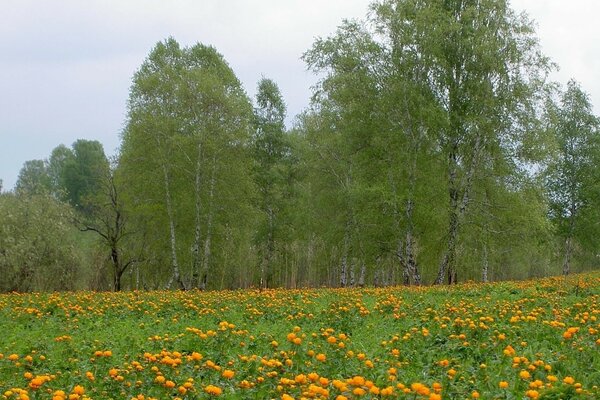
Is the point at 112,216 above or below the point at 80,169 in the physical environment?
below

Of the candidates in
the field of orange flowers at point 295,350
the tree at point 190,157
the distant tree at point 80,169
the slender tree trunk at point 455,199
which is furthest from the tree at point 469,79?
the distant tree at point 80,169

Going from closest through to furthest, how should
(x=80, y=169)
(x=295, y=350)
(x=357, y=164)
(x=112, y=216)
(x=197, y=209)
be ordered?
(x=295, y=350) < (x=357, y=164) < (x=197, y=209) < (x=112, y=216) < (x=80, y=169)

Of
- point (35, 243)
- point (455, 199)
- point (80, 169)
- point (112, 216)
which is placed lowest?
point (35, 243)

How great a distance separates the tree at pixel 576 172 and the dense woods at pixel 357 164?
5.1 inches

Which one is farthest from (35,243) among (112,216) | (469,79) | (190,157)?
(469,79)

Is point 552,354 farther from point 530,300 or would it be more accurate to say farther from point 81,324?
point 81,324

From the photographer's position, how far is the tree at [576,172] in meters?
44.4

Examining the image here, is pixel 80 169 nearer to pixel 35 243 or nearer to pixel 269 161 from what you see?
pixel 269 161

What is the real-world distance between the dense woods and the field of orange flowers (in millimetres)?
11885

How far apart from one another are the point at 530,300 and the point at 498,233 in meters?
15.1

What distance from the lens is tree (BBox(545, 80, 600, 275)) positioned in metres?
Answer: 44.4

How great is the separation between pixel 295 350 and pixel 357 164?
21.6 m

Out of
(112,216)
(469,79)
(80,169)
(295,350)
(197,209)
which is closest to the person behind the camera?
(295,350)

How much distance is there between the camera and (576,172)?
147 feet
